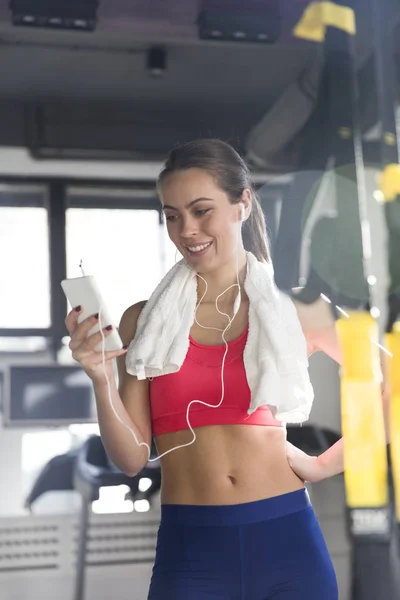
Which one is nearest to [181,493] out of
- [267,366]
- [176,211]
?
[267,366]

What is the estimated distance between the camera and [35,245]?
3096mm

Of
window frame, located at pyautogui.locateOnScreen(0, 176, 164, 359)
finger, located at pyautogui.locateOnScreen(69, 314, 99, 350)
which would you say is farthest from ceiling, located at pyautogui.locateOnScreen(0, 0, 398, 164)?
finger, located at pyautogui.locateOnScreen(69, 314, 99, 350)

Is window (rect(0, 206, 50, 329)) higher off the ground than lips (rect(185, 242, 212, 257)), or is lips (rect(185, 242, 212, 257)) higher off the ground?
window (rect(0, 206, 50, 329))

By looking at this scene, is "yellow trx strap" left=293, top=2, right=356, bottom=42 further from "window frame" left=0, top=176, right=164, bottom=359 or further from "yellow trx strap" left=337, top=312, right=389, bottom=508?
"yellow trx strap" left=337, top=312, right=389, bottom=508

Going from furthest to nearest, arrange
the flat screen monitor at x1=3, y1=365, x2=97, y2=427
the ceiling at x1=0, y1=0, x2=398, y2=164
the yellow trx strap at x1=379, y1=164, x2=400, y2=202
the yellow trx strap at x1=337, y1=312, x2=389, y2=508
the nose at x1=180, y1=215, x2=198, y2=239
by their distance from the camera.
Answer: the ceiling at x1=0, y1=0, x2=398, y2=164, the flat screen monitor at x1=3, y1=365, x2=97, y2=427, the yellow trx strap at x1=379, y1=164, x2=400, y2=202, the yellow trx strap at x1=337, y1=312, x2=389, y2=508, the nose at x1=180, y1=215, x2=198, y2=239

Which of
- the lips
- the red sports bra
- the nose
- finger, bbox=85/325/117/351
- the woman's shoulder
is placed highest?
the nose

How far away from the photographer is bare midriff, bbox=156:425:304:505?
105 cm

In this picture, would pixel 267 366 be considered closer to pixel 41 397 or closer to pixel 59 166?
pixel 41 397

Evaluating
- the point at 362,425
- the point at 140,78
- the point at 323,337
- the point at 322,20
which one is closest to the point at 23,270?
the point at 140,78

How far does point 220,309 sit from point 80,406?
6.21 ft

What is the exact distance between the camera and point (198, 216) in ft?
3.66

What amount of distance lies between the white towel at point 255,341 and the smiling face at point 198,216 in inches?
2.6

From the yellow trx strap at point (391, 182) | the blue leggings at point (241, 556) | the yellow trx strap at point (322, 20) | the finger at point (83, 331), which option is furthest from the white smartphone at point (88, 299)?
the yellow trx strap at point (322, 20)

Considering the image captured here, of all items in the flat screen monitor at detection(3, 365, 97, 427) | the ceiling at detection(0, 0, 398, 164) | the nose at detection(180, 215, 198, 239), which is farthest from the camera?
the ceiling at detection(0, 0, 398, 164)
